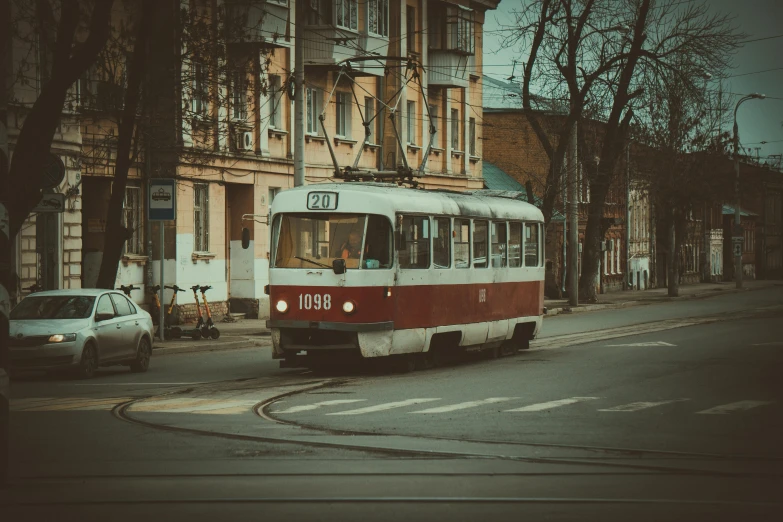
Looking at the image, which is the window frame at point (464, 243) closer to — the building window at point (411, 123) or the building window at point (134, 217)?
the building window at point (134, 217)

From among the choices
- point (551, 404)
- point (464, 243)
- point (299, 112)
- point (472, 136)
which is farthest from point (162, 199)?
point (472, 136)

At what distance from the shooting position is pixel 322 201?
68.4ft

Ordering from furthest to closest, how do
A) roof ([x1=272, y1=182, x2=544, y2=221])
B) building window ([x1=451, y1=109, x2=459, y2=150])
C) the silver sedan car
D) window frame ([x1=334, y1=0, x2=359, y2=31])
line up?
building window ([x1=451, y1=109, x2=459, y2=150]) → window frame ([x1=334, y1=0, x2=359, y2=31]) → roof ([x1=272, y1=182, x2=544, y2=221]) → the silver sedan car

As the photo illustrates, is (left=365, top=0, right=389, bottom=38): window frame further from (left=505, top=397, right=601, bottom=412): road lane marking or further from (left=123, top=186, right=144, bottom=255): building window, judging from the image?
(left=505, top=397, right=601, bottom=412): road lane marking

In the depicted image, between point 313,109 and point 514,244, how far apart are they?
17.9 metres

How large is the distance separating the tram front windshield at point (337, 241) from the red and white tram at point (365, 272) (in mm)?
15

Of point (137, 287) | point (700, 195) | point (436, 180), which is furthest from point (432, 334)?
point (700, 195)

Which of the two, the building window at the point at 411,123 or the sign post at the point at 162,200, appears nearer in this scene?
the sign post at the point at 162,200

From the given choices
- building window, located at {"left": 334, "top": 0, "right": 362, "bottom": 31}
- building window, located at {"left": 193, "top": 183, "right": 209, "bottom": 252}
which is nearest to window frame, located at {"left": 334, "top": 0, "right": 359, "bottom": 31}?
building window, located at {"left": 334, "top": 0, "right": 362, "bottom": 31}

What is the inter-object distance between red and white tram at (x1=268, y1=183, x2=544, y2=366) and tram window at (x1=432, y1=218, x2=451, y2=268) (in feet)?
0.05

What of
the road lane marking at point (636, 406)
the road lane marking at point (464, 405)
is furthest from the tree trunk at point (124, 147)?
the road lane marking at point (636, 406)

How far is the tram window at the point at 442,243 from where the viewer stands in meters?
22.4

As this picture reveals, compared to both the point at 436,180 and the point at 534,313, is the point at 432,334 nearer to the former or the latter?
the point at 534,313

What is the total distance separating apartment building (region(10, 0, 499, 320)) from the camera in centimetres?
2712
